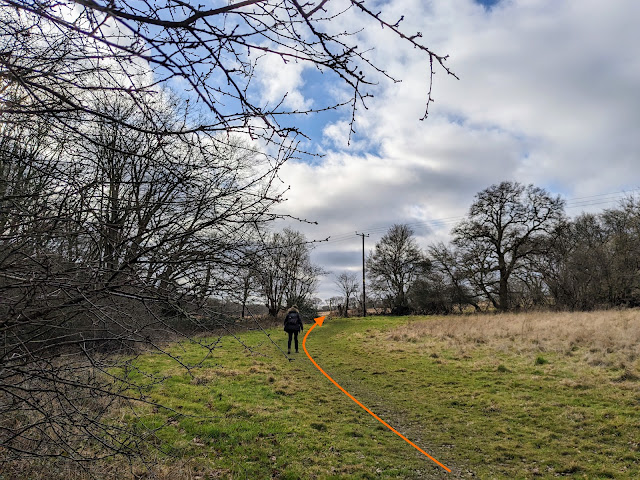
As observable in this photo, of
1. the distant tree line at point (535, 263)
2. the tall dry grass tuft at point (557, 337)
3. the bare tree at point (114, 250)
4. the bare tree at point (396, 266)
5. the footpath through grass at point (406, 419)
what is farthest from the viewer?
the bare tree at point (396, 266)

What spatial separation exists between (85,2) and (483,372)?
10.5 meters

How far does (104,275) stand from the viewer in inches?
91.5

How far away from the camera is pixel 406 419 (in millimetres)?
6879

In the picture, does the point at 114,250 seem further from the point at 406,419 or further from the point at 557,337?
the point at 557,337

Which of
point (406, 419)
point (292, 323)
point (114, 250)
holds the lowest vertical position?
point (406, 419)

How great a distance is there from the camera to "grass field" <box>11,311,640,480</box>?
4.96m

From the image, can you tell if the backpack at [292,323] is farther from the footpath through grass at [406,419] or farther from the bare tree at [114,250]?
the bare tree at [114,250]

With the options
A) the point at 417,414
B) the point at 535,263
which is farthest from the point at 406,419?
the point at 535,263

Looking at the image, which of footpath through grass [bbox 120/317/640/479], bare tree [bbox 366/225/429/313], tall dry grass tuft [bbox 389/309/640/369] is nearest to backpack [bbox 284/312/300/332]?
footpath through grass [bbox 120/317/640/479]

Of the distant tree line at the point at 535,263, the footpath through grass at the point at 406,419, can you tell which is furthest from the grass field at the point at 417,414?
the distant tree line at the point at 535,263

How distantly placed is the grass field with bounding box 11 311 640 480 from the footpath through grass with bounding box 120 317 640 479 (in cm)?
2

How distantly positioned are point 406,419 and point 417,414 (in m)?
0.34

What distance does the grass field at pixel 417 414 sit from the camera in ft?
16.3

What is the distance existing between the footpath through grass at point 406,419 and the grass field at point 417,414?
23 mm
